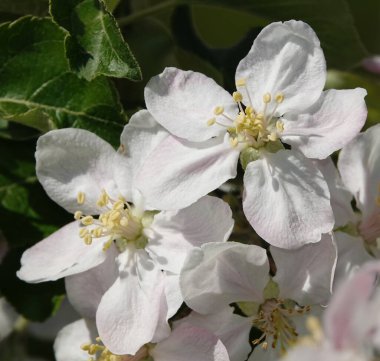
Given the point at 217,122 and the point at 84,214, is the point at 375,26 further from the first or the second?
the point at 84,214

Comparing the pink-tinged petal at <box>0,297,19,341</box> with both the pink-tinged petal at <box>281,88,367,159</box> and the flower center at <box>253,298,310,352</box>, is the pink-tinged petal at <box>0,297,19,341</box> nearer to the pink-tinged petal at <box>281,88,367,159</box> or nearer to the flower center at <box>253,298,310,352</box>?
the flower center at <box>253,298,310,352</box>

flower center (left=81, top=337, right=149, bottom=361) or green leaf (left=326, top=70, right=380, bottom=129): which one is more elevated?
green leaf (left=326, top=70, right=380, bottom=129)

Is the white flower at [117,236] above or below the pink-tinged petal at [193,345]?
above

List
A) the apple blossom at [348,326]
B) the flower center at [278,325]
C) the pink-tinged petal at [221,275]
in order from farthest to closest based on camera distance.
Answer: the flower center at [278,325], the pink-tinged petal at [221,275], the apple blossom at [348,326]

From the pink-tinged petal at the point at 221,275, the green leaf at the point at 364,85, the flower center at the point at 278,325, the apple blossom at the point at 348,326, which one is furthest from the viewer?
the green leaf at the point at 364,85

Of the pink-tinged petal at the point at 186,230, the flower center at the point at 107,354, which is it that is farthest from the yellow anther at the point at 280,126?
the flower center at the point at 107,354

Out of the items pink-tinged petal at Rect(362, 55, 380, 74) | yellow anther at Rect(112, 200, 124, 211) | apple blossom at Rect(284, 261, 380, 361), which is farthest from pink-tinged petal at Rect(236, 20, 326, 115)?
apple blossom at Rect(284, 261, 380, 361)

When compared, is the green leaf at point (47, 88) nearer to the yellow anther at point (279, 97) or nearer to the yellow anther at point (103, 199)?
the yellow anther at point (103, 199)
